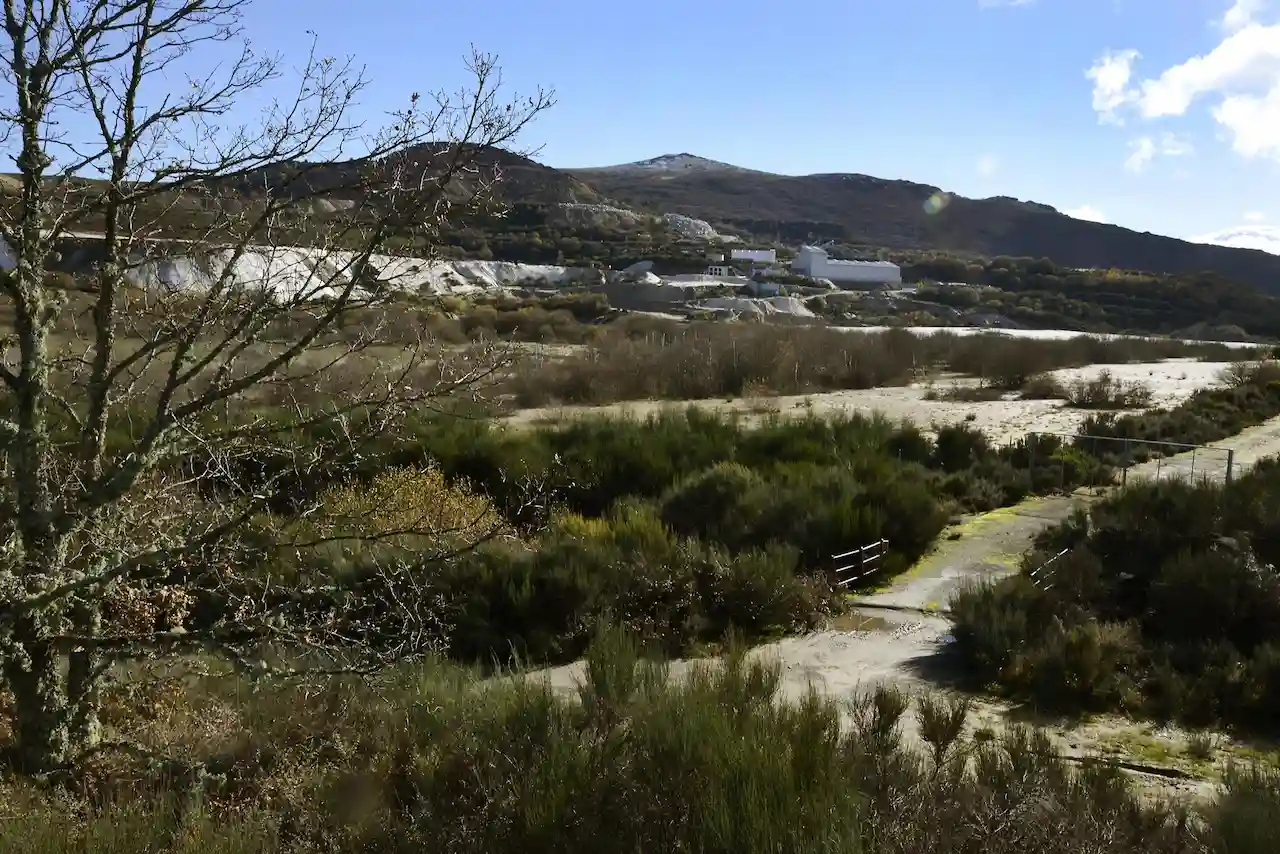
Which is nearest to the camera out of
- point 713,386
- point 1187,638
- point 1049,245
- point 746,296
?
point 1187,638

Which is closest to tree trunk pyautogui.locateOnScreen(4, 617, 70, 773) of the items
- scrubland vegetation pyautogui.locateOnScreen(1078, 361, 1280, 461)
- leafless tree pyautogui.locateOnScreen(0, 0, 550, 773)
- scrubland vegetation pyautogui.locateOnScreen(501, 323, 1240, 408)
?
leafless tree pyautogui.locateOnScreen(0, 0, 550, 773)

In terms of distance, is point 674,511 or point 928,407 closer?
point 674,511

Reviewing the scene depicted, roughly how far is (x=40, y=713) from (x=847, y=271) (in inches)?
3169

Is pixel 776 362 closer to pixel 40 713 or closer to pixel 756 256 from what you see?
pixel 40 713

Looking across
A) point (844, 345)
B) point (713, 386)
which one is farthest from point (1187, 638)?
point (844, 345)

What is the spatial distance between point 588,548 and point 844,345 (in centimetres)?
2364

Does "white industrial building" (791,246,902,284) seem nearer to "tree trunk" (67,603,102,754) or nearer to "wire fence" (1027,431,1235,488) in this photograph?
"wire fence" (1027,431,1235,488)

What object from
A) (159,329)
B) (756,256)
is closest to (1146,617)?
(159,329)

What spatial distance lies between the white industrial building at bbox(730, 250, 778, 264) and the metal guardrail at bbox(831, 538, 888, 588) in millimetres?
78232

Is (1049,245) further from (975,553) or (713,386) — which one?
(975,553)

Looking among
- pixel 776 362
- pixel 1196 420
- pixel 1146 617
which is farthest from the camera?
pixel 776 362

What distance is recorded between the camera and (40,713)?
4.68 meters

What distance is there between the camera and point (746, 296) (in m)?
59.9

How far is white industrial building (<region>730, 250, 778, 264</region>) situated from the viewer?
88062 millimetres
